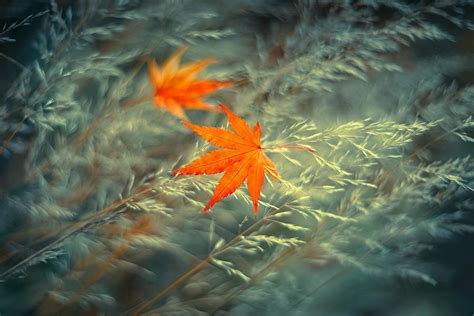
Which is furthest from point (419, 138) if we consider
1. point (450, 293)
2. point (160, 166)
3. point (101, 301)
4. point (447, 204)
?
point (101, 301)

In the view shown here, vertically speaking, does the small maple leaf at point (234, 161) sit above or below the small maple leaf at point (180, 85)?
below

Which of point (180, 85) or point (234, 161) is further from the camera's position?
point (180, 85)

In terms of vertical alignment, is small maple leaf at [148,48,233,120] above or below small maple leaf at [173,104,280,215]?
above

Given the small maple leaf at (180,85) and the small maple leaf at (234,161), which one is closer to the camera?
the small maple leaf at (234,161)
